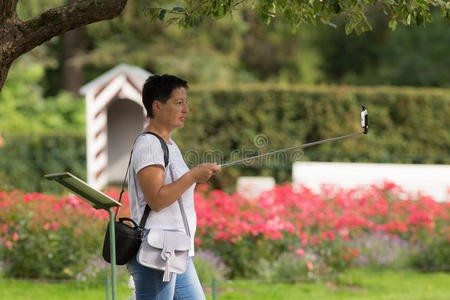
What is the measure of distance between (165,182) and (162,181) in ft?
0.23

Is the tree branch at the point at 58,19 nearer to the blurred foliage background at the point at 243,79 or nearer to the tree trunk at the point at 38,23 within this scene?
the tree trunk at the point at 38,23

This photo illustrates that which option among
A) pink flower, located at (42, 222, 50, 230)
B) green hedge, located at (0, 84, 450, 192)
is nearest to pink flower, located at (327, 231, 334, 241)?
pink flower, located at (42, 222, 50, 230)

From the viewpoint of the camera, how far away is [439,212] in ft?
26.7

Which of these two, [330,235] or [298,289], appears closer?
[298,289]

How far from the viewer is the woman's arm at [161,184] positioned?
3.09 m

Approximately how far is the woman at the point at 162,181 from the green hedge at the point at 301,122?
10.1 metres

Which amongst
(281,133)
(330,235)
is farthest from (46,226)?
(281,133)

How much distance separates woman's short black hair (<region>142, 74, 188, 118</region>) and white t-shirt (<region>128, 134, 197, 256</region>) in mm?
197

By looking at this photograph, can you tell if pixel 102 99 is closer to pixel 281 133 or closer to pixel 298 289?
pixel 281 133

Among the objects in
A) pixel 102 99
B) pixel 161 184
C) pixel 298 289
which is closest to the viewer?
pixel 161 184

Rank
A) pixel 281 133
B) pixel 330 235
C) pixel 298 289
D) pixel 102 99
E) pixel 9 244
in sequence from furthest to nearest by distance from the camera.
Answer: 1. pixel 281 133
2. pixel 102 99
3. pixel 330 235
4. pixel 9 244
5. pixel 298 289

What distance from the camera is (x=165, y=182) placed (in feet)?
10.5

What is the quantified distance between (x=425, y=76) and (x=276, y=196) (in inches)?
824

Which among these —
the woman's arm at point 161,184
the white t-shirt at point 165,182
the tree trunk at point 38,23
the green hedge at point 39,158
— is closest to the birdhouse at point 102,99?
the green hedge at point 39,158
